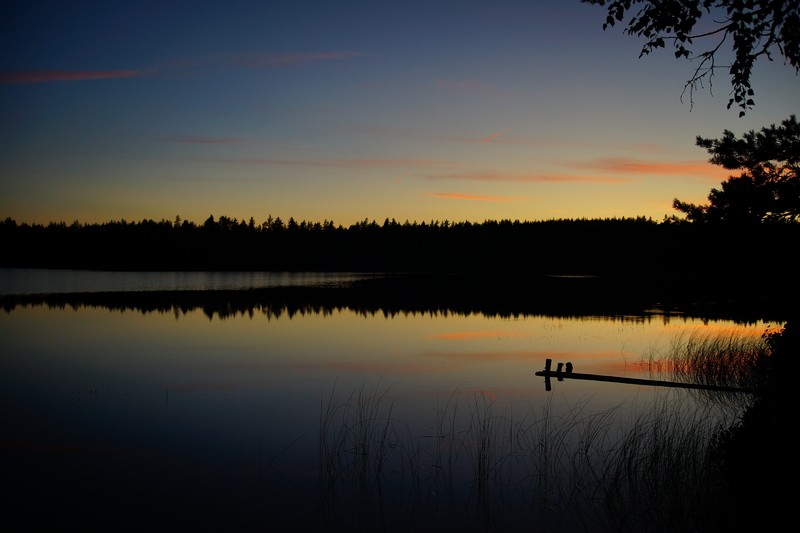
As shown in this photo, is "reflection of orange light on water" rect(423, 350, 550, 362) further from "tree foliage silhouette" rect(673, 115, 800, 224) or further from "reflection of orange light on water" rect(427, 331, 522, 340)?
"tree foliage silhouette" rect(673, 115, 800, 224)

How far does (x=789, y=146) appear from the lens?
52.6ft

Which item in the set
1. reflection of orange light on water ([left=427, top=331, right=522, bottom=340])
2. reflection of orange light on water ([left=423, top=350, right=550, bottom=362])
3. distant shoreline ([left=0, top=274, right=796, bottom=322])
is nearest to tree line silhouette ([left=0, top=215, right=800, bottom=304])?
distant shoreline ([left=0, top=274, right=796, bottom=322])

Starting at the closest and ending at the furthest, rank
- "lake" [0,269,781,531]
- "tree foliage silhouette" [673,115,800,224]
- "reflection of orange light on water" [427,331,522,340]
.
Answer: "lake" [0,269,781,531], "tree foliage silhouette" [673,115,800,224], "reflection of orange light on water" [427,331,522,340]

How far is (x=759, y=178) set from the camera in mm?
16484

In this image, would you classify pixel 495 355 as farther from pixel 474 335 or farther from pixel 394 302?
pixel 394 302

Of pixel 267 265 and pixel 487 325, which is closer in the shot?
pixel 487 325

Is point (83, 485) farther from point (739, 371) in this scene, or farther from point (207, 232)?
point (207, 232)

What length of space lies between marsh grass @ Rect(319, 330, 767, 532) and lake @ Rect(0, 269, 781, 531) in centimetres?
5

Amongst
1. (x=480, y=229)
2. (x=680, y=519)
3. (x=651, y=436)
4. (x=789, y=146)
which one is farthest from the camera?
(x=480, y=229)

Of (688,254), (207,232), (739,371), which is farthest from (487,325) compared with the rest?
(207,232)

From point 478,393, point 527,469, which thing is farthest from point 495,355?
point 527,469

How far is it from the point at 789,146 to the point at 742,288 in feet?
12.2

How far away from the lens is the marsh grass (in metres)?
9.95

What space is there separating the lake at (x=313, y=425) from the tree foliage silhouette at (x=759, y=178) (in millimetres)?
5099
